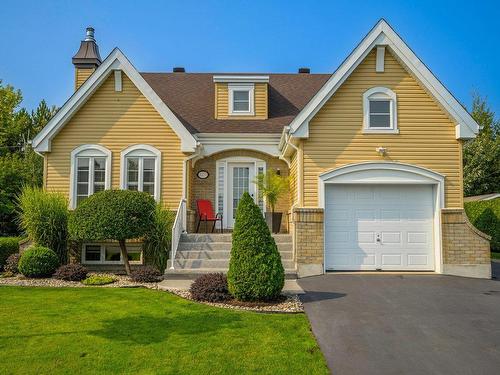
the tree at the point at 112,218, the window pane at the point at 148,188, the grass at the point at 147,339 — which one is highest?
the window pane at the point at 148,188

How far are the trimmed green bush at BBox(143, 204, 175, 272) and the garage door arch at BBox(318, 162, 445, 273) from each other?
438 cm

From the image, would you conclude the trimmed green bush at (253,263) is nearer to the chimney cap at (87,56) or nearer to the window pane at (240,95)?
the window pane at (240,95)

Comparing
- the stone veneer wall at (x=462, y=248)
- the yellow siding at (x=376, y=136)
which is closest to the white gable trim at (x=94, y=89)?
the yellow siding at (x=376, y=136)

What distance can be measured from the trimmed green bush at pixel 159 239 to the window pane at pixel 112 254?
144 centimetres

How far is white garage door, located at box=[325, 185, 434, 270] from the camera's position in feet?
37.2

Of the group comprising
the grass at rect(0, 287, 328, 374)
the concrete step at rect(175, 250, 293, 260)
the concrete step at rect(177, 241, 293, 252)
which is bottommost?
the grass at rect(0, 287, 328, 374)

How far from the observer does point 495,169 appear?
91.2ft

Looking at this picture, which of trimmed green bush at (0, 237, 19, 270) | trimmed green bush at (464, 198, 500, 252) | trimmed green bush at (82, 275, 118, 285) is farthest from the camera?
trimmed green bush at (464, 198, 500, 252)

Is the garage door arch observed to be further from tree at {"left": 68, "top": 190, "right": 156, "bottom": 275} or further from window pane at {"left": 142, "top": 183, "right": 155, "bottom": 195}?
window pane at {"left": 142, "top": 183, "right": 155, "bottom": 195}

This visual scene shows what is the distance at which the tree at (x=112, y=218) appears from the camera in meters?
10.5

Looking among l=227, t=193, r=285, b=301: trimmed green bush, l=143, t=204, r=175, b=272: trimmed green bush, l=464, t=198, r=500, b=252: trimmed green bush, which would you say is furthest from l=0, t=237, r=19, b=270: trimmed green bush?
l=464, t=198, r=500, b=252: trimmed green bush

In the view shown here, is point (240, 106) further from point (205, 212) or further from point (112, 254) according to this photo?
point (112, 254)

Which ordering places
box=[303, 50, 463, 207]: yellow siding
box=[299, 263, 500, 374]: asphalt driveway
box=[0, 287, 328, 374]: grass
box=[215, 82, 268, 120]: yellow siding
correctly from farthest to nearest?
box=[215, 82, 268, 120]: yellow siding → box=[303, 50, 463, 207]: yellow siding → box=[299, 263, 500, 374]: asphalt driveway → box=[0, 287, 328, 374]: grass

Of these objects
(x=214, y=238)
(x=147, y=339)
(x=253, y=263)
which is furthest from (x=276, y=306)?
(x=214, y=238)
